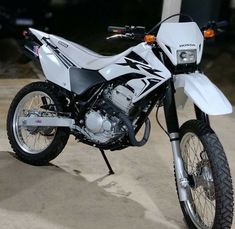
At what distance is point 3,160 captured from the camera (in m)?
4.02

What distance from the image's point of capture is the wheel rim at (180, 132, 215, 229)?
301cm

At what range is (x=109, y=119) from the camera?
11.4 ft

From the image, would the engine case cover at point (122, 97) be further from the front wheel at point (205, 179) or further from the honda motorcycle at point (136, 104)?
the front wheel at point (205, 179)

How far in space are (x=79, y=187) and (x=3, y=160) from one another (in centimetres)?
69

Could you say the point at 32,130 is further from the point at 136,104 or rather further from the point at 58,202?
the point at 136,104

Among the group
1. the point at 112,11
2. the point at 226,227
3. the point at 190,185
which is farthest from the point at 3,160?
the point at 112,11

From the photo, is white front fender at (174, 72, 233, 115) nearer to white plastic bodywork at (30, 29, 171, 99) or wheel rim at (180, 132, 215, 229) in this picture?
white plastic bodywork at (30, 29, 171, 99)

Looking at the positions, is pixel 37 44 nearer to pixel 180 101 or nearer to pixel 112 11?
pixel 180 101

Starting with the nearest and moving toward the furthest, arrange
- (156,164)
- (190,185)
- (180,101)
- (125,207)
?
1. (190,185)
2. (125,207)
3. (156,164)
4. (180,101)

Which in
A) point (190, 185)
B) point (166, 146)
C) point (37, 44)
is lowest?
point (166, 146)

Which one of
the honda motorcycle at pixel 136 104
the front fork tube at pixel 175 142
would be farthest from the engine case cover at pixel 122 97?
the front fork tube at pixel 175 142

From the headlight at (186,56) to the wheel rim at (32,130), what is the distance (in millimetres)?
1144

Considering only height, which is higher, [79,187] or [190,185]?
[190,185]

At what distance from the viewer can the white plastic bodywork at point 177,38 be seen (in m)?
3.04
